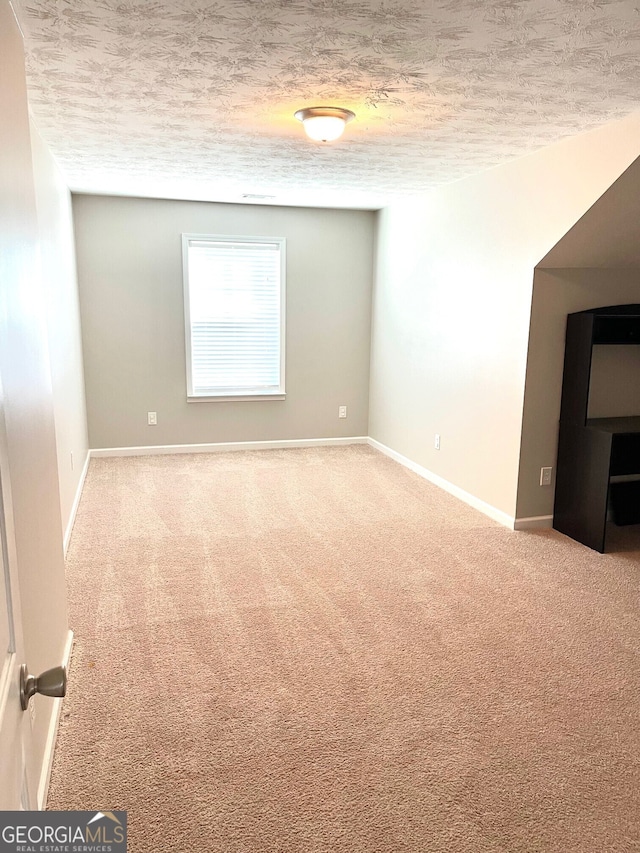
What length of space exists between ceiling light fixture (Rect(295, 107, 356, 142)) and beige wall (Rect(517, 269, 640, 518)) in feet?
5.46

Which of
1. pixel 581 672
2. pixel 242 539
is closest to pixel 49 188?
pixel 242 539

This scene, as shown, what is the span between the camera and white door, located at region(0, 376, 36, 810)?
0.86 metres

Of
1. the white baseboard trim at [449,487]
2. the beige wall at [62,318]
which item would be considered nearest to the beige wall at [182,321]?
the beige wall at [62,318]

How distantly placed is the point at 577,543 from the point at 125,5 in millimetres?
3740

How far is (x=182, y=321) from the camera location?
5902 mm

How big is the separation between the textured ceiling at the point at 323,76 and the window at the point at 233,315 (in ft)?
5.82

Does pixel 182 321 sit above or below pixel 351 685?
above

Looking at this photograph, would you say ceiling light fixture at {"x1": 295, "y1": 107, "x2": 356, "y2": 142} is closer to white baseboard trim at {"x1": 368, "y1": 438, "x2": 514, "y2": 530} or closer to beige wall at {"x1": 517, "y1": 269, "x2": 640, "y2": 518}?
beige wall at {"x1": 517, "y1": 269, "x2": 640, "y2": 518}

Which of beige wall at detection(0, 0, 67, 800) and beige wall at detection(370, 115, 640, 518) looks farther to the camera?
beige wall at detection(370, 115, 640, 518)

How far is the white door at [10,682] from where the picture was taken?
86cm

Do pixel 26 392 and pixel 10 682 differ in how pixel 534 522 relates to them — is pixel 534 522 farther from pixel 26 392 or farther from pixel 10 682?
pixel 10 682

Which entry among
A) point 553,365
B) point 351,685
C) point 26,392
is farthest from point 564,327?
point 26,392

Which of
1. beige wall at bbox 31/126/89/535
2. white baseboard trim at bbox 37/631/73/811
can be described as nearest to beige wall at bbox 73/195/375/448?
beige wall at bbox 31/126/89/535

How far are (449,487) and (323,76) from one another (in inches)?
133
